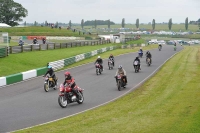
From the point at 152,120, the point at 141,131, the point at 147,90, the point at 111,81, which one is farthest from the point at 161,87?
the point at 141,131

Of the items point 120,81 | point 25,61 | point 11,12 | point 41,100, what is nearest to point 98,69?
point 120,81

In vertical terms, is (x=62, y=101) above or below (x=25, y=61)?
below

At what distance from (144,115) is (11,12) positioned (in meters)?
108

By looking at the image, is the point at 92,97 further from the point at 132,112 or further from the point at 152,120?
the point at 152,120

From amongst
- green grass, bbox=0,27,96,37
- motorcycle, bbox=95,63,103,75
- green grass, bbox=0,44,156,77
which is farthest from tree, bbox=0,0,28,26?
motorcycle, bbox=95,63,103,75

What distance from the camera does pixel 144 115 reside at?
1548 centimetres

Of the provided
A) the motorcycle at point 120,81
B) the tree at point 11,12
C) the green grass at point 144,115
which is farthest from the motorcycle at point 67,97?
the tree at point 11,12

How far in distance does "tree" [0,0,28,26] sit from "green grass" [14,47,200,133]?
9988cm

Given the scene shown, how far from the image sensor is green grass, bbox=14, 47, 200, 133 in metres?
13.1

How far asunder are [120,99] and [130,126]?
7.08 metres

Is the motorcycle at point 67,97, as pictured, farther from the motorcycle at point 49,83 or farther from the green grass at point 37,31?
the green grass at point 37,31

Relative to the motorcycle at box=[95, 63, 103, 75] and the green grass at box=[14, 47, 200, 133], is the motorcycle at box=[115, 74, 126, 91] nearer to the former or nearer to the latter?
the green grass at box=[14, 47, 200, 133]

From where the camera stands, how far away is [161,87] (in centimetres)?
2469

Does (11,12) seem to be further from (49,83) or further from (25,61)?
(49,83)
